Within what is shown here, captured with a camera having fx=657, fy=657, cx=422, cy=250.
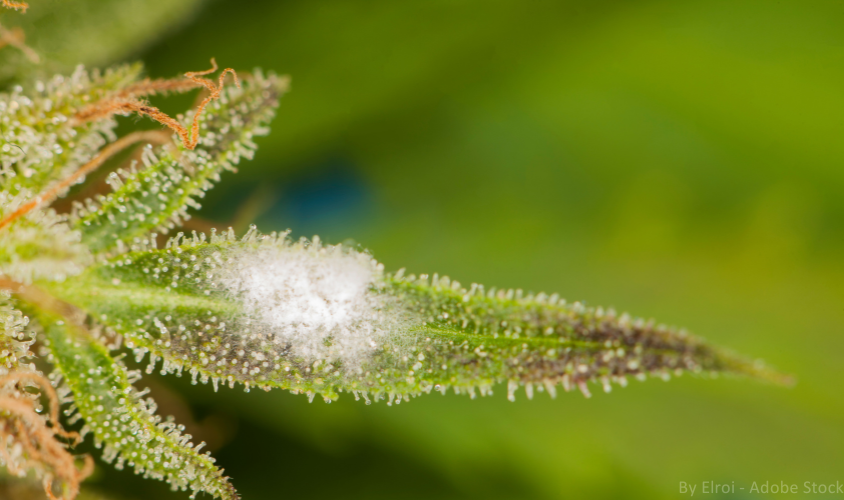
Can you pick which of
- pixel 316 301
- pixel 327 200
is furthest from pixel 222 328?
pixel 327 200

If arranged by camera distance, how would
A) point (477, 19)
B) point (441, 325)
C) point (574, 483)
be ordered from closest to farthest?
point (441, 325)
point (574, 483)
point (477, 19)

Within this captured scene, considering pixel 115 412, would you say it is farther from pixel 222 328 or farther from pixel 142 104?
pixel 142 104

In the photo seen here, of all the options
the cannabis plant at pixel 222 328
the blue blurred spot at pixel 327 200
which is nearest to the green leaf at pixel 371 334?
the cannabis plant at pixel 222 328

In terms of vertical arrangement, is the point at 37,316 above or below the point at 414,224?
below

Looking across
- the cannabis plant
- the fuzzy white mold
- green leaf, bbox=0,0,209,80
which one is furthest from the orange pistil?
green leaf, bbox=0,0,209,80

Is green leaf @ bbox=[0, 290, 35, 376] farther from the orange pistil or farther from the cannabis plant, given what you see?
the orange pistil

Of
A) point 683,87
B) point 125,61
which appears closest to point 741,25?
point 683,87

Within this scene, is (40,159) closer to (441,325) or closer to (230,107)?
(230,107)
